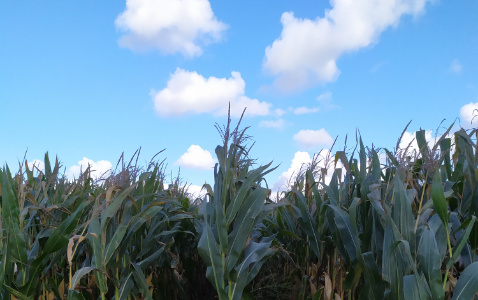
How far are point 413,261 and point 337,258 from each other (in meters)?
0.84

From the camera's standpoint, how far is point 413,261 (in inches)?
87.8

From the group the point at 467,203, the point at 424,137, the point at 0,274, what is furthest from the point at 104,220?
the point at 424,137

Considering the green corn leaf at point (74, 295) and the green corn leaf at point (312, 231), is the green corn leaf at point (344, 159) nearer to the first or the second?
the green corn leaf at point (312, 231)

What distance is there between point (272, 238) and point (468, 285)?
1.26m

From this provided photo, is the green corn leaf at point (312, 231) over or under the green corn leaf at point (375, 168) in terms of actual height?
under

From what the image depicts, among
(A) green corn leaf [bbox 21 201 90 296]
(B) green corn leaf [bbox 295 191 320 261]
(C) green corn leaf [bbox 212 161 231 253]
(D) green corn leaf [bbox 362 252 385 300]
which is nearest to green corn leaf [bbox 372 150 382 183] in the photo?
(B) green corn leaf [bbox 295 191 320 261]

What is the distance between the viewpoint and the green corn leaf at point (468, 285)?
2.16 metres

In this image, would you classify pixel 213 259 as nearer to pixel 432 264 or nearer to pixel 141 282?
pixel 141 282

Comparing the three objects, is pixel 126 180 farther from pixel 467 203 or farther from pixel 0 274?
pixel 467 203

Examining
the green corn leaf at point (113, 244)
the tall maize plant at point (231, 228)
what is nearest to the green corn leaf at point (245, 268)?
the tall maize plant at point (231, 228)

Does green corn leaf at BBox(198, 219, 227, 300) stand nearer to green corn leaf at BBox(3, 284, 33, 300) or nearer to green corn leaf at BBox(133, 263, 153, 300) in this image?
green corn leaf at BBox(133, 263, 153, 300)

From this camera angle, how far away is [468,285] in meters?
2.18

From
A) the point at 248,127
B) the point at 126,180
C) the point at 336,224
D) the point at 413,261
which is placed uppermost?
the point at 248,127

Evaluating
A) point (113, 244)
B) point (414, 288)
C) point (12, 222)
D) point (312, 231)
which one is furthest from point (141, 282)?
point (414, 288)
